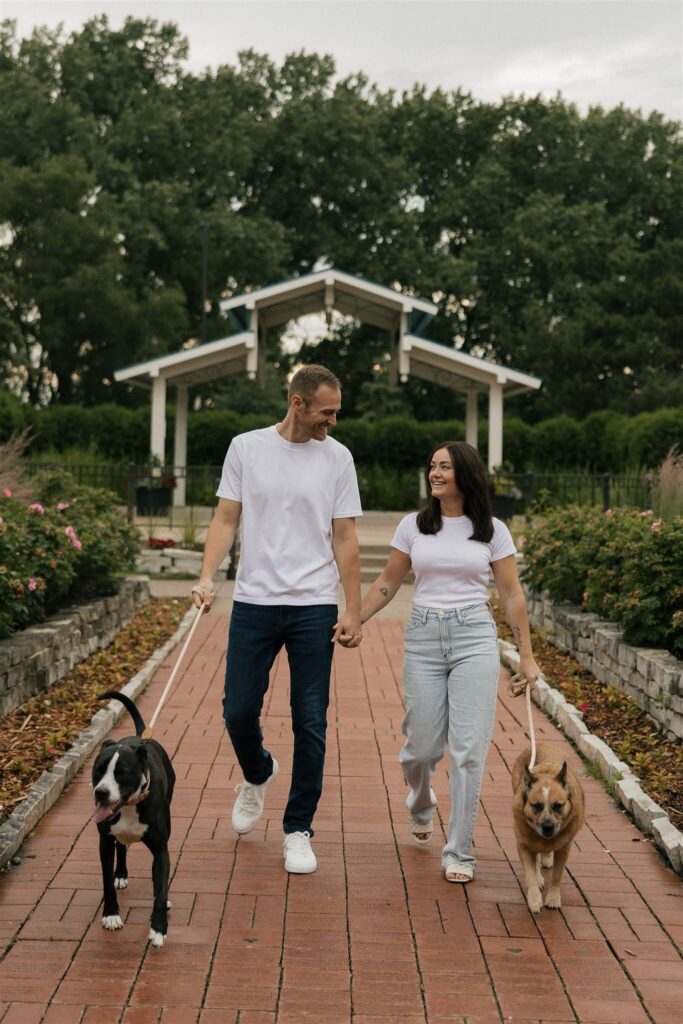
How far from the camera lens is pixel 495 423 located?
24.3 m

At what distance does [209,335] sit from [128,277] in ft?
10.9

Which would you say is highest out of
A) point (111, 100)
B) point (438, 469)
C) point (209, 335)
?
point (111, 100)

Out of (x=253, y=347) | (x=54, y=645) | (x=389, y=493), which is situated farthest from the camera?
(x=389, y=493)

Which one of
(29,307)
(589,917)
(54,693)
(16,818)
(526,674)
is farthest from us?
(29,307)

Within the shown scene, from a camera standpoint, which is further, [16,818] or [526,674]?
[16,818]

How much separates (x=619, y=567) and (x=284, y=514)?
5.36 m

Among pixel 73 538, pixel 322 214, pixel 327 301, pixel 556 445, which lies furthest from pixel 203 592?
pixel 322 214

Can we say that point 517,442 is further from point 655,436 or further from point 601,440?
point 655,436

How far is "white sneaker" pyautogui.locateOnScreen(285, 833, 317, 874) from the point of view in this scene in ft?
16.6

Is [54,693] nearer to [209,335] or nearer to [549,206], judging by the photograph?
[209,335]

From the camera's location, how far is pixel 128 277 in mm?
41562

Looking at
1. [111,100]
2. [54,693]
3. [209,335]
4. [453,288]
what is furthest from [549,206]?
[54,693]

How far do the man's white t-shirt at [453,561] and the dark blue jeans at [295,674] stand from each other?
0.41 metres

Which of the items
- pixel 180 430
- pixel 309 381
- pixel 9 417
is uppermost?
pixel 9 417
